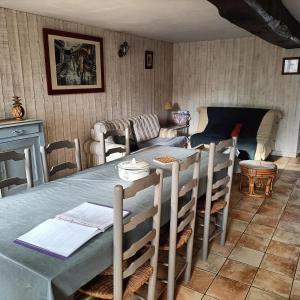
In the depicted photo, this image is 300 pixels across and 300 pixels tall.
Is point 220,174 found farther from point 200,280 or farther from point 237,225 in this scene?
point 200,280

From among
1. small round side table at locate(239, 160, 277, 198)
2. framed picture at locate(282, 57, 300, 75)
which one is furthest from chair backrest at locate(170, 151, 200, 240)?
framed picture at locate(282, 57, 300, 75)

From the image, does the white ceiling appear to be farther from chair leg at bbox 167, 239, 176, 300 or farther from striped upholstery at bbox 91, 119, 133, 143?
chair leg at bbox 167, 239, 176, 300

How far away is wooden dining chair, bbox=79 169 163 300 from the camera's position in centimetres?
122

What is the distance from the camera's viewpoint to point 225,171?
2.57 metres

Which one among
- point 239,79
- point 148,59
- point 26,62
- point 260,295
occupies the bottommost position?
point 260,295

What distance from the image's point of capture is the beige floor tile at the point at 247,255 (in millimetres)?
2349

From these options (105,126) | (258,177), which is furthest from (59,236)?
(105,126)

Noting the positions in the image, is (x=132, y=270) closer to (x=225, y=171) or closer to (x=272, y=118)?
(x=225, y=171)

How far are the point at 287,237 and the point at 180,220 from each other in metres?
1.39

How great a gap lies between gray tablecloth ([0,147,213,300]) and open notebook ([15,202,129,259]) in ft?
0.10

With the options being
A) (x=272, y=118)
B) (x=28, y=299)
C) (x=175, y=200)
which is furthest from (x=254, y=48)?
(x=28, y=299)

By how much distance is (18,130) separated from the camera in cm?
310

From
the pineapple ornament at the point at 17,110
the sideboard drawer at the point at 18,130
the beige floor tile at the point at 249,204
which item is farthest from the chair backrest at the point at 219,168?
the pineapple ornament at the point at 17,110

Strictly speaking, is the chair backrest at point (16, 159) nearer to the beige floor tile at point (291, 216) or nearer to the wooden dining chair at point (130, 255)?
the wooden dining chair at point (130, 255)
